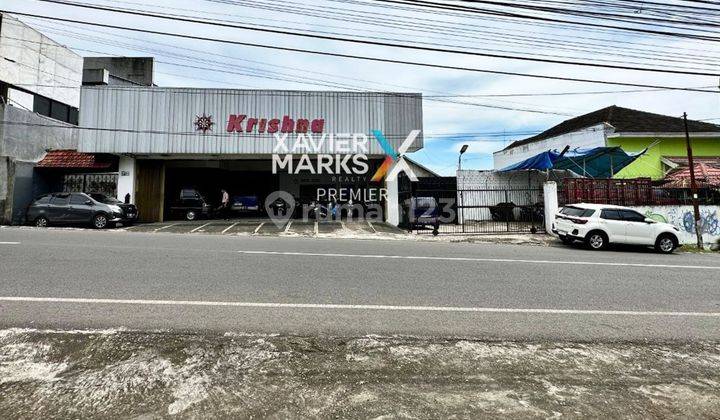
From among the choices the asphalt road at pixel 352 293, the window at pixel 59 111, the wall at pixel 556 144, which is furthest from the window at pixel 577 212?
the window at pixel 59 111

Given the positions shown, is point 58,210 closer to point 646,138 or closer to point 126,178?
point 126,178

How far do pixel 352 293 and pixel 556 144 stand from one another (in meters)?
25.5

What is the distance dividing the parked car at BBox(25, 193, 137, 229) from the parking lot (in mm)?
808

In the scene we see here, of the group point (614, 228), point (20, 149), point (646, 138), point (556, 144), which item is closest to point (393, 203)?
point (614, 228)

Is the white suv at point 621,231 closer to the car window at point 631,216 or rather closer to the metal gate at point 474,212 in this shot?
the car window at point 631,216

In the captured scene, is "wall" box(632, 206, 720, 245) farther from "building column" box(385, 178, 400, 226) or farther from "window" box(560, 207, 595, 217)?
"building column" box(385, 178, 400, 226)

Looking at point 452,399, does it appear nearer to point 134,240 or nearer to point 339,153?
point 134,240

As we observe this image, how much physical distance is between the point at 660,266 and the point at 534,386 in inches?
342

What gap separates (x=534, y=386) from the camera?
3.25 meters

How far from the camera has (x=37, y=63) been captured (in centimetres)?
2269

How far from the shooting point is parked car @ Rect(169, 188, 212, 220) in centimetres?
2050

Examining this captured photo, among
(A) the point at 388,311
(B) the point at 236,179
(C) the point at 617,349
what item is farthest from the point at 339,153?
(C) the point at 617,349

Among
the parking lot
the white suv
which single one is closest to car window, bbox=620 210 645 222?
the white suv

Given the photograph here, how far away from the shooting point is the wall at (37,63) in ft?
68.1
